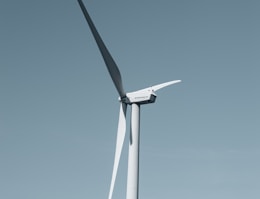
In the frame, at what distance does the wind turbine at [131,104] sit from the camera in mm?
25609

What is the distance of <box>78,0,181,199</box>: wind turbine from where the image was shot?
25609 mm

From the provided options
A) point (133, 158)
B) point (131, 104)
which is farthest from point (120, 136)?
point (131, 104)

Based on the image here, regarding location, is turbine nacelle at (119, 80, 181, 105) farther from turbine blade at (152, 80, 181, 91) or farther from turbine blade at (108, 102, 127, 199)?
turbine blade at (108, 102, 127, 199)

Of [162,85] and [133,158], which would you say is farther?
[162,85]

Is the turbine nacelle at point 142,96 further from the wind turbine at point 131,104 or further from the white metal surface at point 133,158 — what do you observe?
the white metal surface at point 133,158

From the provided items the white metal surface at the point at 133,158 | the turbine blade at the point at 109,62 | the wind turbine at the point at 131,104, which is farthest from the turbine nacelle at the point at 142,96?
the white metal surface at the point at 133,158

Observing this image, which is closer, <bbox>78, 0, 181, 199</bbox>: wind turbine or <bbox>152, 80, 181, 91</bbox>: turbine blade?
<bbox>78, 0, 181, 199</bbox>: wind turbine

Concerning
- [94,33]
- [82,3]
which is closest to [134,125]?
[94,33]

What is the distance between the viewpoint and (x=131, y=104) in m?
28.3

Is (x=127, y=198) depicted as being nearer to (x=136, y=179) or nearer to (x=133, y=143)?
(x=136, y=179)

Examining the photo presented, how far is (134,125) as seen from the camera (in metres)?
27.1

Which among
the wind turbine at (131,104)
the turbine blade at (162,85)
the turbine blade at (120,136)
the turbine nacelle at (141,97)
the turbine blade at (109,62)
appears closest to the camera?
the wind turbine at (131,104)

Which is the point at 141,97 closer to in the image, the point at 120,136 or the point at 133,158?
the point at 120,136

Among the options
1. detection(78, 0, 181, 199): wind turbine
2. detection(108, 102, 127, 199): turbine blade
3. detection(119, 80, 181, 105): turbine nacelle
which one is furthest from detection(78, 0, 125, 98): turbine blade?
detection(108, 102, 127, 199): turbine blade
